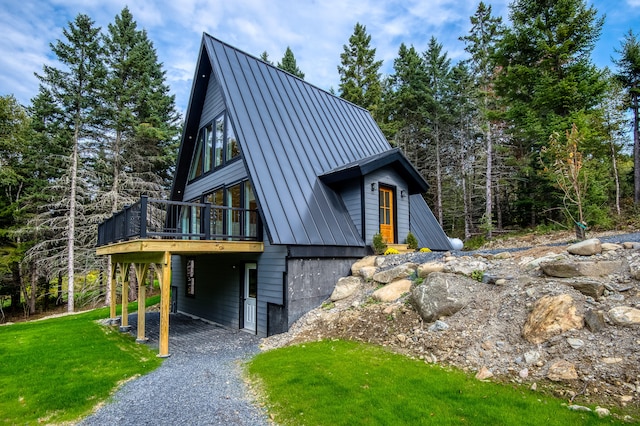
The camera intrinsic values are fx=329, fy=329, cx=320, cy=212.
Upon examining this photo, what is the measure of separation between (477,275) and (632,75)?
22236mm

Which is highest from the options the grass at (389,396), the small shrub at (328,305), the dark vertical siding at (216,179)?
the dark vertical siding at (216,179)

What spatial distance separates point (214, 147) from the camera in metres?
11.1

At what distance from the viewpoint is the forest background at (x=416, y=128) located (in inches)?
591

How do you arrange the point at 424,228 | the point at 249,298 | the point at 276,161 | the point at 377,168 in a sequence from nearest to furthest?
the point at 276,161
the point at 249,298
the point at 377,168
the point at 424,228

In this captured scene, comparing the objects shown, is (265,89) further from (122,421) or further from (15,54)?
(15,54)

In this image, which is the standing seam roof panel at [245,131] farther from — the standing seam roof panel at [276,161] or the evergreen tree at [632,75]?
the evergreen tree at [632,75]

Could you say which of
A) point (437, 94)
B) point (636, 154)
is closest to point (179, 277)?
point (437, 94)

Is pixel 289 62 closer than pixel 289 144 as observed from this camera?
No

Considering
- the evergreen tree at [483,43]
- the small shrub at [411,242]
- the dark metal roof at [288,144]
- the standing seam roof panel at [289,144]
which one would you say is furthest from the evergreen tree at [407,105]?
the small shrub at [411,242]

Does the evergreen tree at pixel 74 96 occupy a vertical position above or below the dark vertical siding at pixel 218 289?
above

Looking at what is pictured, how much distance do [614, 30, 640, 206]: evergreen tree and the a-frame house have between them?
15.9 m

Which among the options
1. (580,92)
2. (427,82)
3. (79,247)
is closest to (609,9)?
(580,92)

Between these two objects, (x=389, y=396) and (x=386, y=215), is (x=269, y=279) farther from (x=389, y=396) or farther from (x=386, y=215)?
(x=389, y=396)

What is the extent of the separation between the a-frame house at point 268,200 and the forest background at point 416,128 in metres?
7.98
